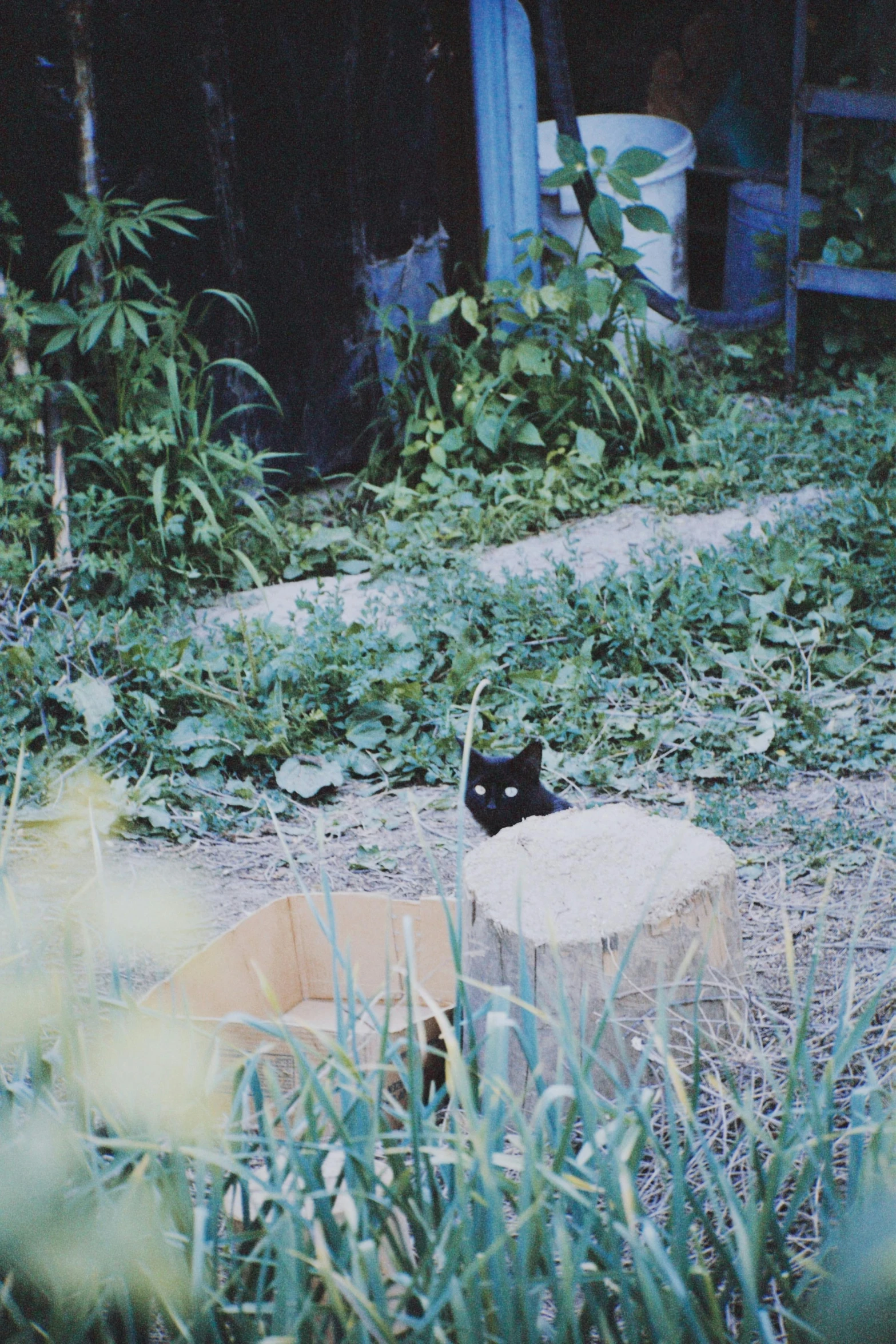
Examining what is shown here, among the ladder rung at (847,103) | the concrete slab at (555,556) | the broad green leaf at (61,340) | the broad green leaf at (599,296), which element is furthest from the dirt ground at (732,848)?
the ladder rung at (847,103)

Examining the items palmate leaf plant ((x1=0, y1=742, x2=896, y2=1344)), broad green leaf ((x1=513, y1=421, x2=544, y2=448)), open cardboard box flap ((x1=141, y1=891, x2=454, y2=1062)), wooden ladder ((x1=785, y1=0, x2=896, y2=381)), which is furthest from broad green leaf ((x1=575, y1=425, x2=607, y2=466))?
palmate leaf plant ((x1=0, y1=742, x2=896, y2=1344))

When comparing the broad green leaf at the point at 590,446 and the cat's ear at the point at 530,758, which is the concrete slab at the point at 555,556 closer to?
the broad green leaf at the point at 590,446

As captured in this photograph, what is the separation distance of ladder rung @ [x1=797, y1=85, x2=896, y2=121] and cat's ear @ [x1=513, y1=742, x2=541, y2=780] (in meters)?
4.26

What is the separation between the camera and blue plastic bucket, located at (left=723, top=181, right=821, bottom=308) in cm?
644

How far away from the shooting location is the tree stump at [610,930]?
1939 millimetres

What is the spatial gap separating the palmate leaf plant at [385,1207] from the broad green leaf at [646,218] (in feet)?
14.6

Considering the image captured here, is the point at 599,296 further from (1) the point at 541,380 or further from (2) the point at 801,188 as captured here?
(2) the point at 801,188

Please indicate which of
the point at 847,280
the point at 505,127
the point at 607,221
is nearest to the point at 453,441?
the point at 607,221

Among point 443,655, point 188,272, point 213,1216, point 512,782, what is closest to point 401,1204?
point 213,1216

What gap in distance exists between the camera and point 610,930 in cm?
193

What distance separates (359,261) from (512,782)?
131 inches

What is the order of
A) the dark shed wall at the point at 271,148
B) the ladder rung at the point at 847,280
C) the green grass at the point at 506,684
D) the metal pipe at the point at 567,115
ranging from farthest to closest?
the ladder rung at the point at 847,280, the metal pipe at the point at 567,115, the dark shed wall at the point at 271,148, the green grass at the point at 506,684

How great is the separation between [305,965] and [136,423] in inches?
109

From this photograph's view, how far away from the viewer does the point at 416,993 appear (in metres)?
1.79
